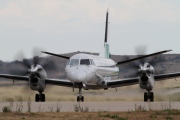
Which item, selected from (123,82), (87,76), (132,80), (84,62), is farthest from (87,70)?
(123,82)

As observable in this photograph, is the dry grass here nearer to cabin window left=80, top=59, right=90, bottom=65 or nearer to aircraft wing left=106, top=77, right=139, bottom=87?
cabin window left=80, top=59, right=90, bottom=65

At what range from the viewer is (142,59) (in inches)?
1684

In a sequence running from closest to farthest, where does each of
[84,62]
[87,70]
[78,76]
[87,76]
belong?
[78,76] < [87,76] < [87,70] < [84,62]

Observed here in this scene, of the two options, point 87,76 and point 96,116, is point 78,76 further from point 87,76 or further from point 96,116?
point 96,116

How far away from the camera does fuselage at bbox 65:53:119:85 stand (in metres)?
39.6

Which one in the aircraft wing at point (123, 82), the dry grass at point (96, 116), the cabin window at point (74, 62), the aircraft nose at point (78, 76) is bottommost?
the dry grass at point (96, 116)

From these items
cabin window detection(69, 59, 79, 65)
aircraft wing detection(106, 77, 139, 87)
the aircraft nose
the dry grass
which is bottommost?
the dry grass

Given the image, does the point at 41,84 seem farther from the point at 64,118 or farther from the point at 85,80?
the point at 64,118

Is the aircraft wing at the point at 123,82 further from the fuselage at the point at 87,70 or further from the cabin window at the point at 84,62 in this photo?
the cabin window at the point at 84,62

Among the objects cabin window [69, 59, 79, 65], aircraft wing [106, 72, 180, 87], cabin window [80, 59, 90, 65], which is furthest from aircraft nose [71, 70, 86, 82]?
aircraft wing [106, 72, 180, 87]

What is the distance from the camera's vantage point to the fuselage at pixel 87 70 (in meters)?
39.6

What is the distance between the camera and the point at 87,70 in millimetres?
41062

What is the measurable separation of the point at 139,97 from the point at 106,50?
19.9 ft

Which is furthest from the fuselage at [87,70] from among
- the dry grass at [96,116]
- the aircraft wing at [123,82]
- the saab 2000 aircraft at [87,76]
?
the dry grass at [96,116]
